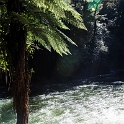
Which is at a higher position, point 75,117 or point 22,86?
point 22,86

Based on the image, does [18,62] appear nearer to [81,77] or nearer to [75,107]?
[75,107]

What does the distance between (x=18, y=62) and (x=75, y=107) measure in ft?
36.2

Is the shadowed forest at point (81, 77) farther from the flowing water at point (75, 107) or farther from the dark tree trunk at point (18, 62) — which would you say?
the dark tree trunk at point (18, 62)

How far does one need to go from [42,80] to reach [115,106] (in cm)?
1250

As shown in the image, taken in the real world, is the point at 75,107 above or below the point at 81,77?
below

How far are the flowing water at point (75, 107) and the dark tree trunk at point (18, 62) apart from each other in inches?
313

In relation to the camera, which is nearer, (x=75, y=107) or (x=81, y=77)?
(x=75, y=107)

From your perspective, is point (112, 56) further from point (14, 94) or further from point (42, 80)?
point (14, 94)

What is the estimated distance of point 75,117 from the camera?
13.3m

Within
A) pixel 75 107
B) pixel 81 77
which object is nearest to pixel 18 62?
pixel 75 107

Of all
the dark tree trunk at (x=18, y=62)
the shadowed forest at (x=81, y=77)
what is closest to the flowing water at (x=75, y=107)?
the shadowed forest at (x=81, y=77)

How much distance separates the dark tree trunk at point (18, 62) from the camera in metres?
4.54

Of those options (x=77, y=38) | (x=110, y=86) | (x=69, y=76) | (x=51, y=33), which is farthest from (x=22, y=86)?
(x=77, y=38)

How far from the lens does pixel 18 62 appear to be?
186 inches
